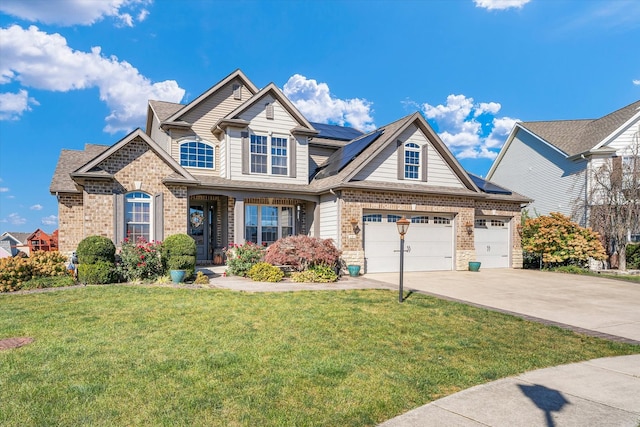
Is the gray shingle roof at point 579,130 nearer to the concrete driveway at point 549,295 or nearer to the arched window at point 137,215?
the concrete driveway at point 549,295

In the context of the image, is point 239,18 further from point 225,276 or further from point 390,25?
point 225,276


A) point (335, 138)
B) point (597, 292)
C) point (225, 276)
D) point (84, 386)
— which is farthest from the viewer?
point (335, 138)

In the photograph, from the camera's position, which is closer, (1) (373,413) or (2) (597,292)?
(1) (373,413)

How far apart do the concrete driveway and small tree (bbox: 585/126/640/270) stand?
536 centimetres

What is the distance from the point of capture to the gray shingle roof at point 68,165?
16.5m

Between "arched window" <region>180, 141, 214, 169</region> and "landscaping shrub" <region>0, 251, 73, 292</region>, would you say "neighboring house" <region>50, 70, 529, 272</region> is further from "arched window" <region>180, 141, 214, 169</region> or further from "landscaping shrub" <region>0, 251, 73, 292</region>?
"landscaping shrub" <region>0, 251, 73, 292</region>

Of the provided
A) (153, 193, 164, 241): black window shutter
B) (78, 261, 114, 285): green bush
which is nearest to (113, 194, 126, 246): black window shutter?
(153, 193, 164, 241): black window shutter

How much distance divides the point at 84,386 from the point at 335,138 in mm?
18229

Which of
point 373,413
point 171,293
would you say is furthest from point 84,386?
point 171,293

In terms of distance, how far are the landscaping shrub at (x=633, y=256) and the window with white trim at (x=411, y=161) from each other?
39.9 ft

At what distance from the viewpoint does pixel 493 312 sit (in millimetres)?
8820

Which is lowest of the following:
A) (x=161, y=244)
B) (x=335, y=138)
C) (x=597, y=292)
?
(x=597, y=292)

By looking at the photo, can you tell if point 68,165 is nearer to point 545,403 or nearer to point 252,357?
point 252,357

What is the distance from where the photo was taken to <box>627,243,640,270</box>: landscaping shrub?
20.1 meters
